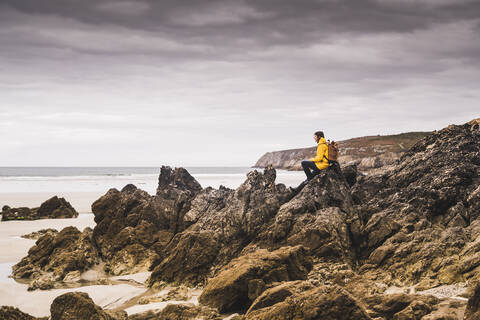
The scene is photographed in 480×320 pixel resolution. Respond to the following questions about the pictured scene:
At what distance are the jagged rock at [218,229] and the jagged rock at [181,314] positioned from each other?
115 inches

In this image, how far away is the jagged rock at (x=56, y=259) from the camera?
1183 cm

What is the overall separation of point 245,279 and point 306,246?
10.6ft

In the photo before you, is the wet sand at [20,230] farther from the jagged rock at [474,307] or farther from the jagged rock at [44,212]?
the jagged rock at [474,307]

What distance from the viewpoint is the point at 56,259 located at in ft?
41.2

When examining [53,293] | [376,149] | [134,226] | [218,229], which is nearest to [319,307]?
[218,229]

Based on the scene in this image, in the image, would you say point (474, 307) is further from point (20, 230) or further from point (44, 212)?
point (44, 212)

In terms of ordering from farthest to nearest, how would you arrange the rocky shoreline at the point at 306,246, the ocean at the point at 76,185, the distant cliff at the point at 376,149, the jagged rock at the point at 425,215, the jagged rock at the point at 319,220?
the distant cliff at the point at 376,149 → the ocean at the point at 76,185 → the jagged rock at the point at 319,220 → the jagged rock at the point at 425,215 → the rocky shoreline at the point at 306,246

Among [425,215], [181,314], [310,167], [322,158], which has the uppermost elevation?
[322,158]

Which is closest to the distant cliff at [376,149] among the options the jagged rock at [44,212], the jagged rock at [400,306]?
the jagged rock at [44,212]

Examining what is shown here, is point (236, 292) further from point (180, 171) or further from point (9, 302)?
point (180, 171)

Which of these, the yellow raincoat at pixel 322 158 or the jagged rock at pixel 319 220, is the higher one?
the yellow raincoat at pixel 322 158

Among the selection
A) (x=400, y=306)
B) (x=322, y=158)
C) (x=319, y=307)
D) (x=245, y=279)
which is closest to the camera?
(x=319, y=307)

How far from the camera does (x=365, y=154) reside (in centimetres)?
9150

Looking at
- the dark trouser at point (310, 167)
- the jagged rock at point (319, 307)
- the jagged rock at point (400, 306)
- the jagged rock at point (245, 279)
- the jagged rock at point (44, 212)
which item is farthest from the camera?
the jagged rock at point (44, 212)
